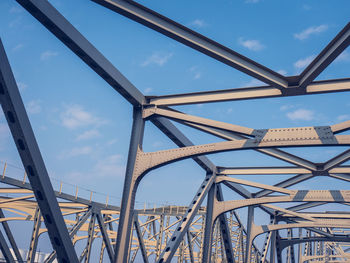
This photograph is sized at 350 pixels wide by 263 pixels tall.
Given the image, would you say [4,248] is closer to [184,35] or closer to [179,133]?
[179,133]

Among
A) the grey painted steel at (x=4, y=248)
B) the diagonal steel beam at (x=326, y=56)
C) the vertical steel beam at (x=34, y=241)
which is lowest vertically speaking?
A: the grey painted steel at (x=4, y=248)

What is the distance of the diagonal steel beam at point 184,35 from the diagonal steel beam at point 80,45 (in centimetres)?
102

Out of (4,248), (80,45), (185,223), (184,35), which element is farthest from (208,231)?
(80,45)

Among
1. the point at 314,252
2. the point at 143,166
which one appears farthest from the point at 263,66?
the point at 314,252

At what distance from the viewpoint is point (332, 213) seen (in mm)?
25031

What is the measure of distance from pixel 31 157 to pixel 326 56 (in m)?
6.62

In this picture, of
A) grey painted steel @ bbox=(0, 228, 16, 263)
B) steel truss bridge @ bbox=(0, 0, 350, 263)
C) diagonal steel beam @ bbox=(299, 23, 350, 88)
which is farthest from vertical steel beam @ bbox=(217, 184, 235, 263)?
grey painted steel @ bbox=(0, 228, 16, 263)

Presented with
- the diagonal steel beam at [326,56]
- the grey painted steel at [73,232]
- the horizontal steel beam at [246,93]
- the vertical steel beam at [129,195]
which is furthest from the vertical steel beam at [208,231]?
the diagonal steel beam at [326,56]

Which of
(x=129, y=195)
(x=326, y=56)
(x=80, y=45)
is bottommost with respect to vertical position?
(x=129, y=195)

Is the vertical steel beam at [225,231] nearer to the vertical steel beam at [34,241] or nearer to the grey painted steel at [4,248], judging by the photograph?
the grey painted steel at [4,248]

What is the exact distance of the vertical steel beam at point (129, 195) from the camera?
33.7 ft

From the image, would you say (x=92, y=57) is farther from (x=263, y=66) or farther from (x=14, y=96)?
(x=263, y=66)

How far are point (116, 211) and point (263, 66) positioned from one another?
74.4 ft

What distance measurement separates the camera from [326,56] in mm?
8227
